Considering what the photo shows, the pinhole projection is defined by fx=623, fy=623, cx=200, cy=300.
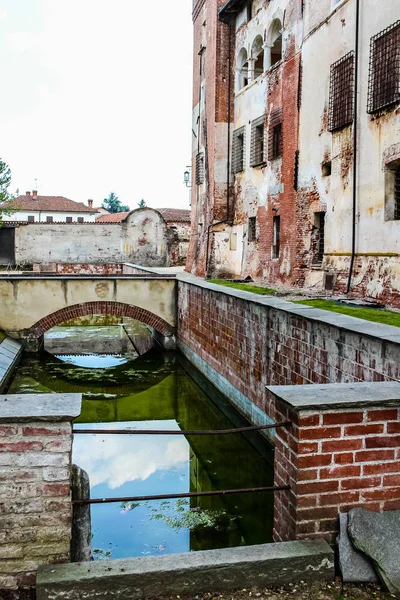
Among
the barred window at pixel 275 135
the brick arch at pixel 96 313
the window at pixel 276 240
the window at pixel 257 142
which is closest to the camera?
the barred window at pixel 275 135

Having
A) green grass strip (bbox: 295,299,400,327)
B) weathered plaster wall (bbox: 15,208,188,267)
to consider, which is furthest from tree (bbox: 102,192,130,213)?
green grass strip (bbox: 295,299,400,327)

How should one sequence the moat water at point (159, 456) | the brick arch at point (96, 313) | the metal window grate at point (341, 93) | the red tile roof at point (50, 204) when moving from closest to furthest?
1. the moat water at point (159, 456)
2. the metal window grate at point (341, 93)
3. the brick arch at point (96, 313)
4. the red tile roof at point (50, 204)

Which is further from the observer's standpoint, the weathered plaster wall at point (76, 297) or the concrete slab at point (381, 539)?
the weathered plaster wall at point (76, 297)

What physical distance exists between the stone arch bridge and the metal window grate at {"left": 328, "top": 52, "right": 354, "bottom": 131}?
24.0 feet

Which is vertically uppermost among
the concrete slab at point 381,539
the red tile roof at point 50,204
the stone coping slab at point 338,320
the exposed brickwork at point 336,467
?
the red tile roof at point 50,204

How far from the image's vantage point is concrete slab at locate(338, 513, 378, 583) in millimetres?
3148

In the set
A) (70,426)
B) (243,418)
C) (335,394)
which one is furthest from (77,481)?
(243,418)

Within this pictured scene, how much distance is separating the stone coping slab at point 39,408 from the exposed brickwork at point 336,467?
116 cm

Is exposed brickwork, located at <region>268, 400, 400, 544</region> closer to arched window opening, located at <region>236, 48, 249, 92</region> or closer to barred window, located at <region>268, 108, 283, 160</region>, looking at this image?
barred window, located at <region>268, 108, 283, 160</region>

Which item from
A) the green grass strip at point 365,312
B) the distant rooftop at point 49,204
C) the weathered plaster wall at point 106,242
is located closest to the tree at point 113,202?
the distant rooftop at point 49,204

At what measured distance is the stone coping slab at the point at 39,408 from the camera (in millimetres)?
3182

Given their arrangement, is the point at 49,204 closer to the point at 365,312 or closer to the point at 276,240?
the point at 276,240

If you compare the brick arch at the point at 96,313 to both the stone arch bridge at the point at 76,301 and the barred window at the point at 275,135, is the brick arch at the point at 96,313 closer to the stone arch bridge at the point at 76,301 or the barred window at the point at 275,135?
the stone arch bridge at the point at 76,301

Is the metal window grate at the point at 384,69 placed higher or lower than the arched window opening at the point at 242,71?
lower
